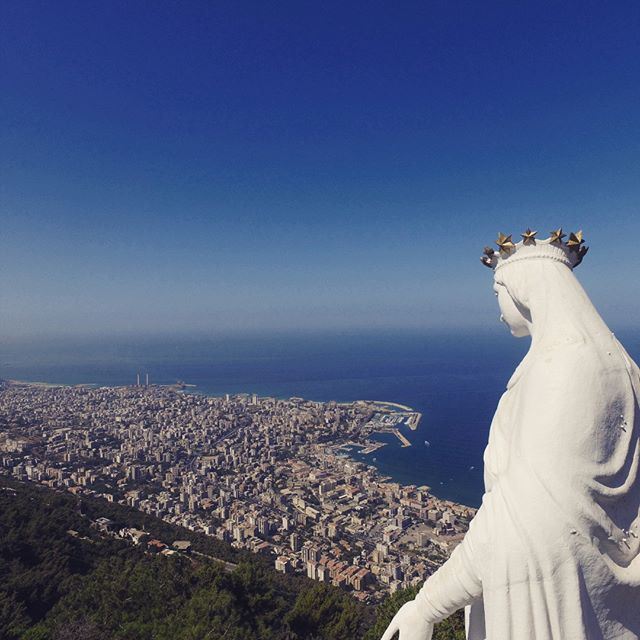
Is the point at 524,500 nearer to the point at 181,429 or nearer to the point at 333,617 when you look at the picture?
the point at 333,617

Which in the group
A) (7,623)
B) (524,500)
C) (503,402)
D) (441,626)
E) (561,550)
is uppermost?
(503,402)

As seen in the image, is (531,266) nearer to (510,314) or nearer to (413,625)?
(510,314)

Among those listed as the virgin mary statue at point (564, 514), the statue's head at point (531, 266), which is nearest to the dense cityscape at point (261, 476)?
the virgin mary statue at point (564, 514)

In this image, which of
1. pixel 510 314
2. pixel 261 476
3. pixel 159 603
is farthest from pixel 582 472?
pixel 261 476

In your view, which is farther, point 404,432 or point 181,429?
point 181,429

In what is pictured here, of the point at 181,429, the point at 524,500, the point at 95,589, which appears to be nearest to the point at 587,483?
the point at 524,500
